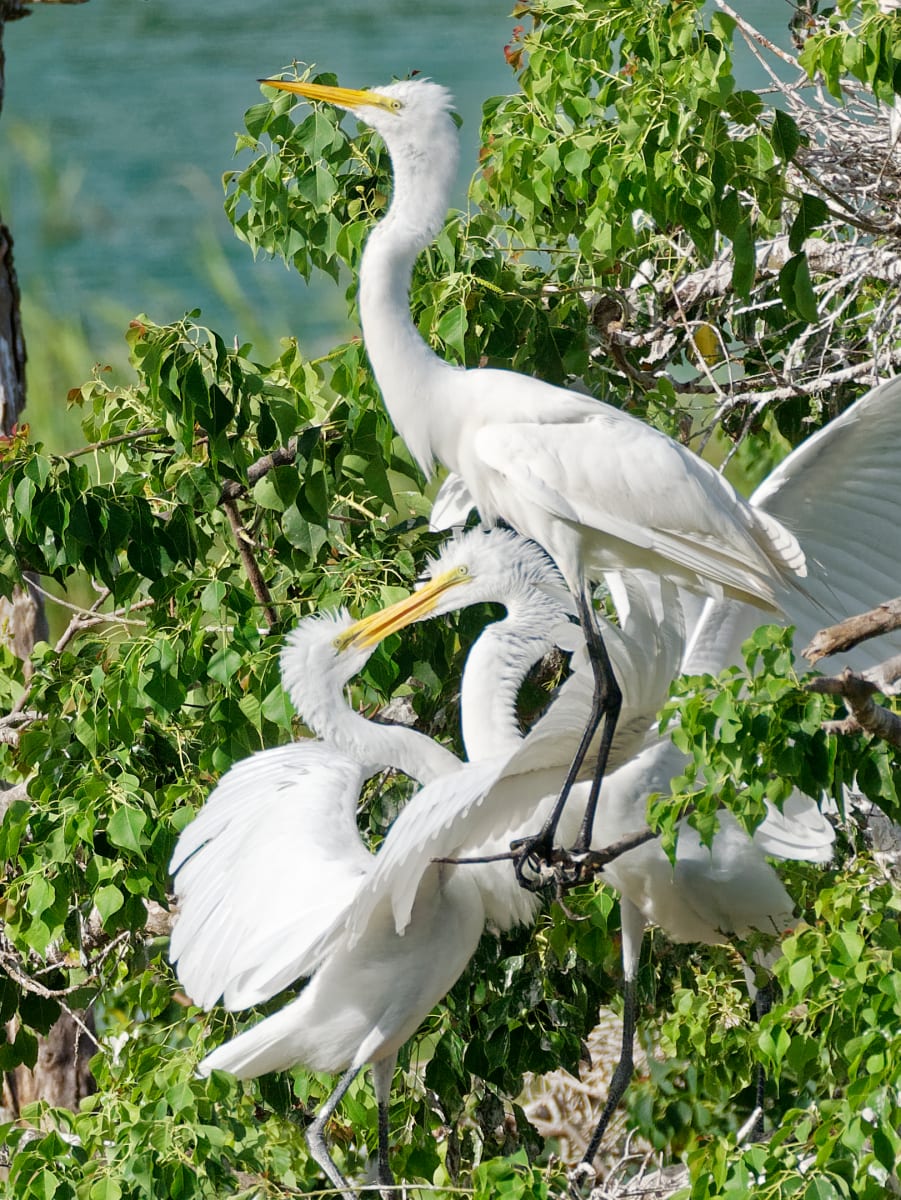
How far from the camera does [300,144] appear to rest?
227cm

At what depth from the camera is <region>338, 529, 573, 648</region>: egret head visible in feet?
7.30

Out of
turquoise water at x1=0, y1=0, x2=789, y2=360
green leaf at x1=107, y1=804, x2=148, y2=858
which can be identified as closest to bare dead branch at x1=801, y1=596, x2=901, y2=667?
green leaf at x1=107, y1=804, x2=148, y2=858

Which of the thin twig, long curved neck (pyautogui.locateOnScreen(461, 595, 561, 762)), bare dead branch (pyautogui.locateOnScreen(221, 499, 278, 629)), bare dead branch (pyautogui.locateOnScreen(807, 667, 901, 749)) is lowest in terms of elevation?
long curved neck (pyautogui.locateOnScreen(461, 595, 561, 762))

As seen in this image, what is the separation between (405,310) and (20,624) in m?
2.07

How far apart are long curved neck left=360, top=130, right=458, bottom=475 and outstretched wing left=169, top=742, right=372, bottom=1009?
1.51ft

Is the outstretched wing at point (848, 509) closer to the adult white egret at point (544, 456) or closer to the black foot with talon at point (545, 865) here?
the adult white egret at point (544, 456)

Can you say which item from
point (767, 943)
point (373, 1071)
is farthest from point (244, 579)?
point (767, 943)

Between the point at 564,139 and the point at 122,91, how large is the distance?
5534mm

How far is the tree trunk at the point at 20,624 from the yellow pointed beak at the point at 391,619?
185 centimetres

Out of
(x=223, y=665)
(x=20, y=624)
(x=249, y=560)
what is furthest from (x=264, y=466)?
(x=20, y=624)

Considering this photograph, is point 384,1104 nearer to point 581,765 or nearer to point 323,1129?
point 323,1129

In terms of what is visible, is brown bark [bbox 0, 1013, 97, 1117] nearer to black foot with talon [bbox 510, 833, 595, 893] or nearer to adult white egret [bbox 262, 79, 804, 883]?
black foot with talon [bbox 510, 833, 595, 893]

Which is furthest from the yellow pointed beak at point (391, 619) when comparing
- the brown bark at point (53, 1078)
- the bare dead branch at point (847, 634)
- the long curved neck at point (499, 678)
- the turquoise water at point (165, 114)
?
the turquoise water at point (165, 114)

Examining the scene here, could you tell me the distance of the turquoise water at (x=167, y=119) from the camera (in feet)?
21.1
